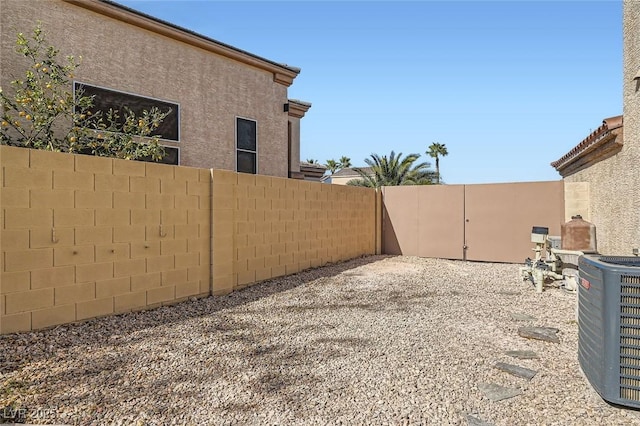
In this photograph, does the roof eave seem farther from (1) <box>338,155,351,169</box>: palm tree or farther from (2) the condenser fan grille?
(1) <box>338,155,351,169</box>: palm tree

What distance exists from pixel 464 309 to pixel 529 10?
7517 mm

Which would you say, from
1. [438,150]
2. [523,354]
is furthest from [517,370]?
[438,150]

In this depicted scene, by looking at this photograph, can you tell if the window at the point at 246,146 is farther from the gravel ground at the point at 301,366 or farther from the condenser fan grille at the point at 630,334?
the condenser fan grille at the point at 630,334

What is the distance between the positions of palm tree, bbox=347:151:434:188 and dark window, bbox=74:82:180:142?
40.4 feet

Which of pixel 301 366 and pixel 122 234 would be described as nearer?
pixel 301 366

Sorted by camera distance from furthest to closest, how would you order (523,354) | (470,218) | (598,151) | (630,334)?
(470,218), (598,151), (523,354), (630,334)

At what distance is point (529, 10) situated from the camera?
9.07 m

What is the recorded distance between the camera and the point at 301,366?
12.3ft

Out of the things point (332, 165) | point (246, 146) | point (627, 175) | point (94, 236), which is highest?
point (332, 165)

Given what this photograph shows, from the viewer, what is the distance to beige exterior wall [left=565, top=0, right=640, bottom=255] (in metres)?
5.95

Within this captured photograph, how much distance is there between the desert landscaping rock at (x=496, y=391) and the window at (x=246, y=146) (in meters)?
8.11

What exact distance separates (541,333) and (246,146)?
316 inches

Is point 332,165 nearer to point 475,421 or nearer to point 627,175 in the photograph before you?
point 627,175

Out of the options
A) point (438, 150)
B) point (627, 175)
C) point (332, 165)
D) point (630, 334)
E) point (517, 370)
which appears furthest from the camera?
point (332, 165)
